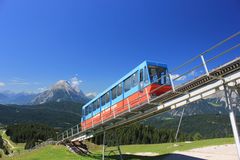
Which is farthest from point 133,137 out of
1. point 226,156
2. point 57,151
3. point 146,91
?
point 146,91

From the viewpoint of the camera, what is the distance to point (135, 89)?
27.3 metres

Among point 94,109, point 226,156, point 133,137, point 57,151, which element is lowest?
point 226,156

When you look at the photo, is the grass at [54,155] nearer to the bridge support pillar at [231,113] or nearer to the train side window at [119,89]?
the train side window at [119,89]

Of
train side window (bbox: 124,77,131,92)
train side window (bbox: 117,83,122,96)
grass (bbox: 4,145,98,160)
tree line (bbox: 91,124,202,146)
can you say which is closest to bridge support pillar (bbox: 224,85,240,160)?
train side window (bbox: 124,77,131,92)

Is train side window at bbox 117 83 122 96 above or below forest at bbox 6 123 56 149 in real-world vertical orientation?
below

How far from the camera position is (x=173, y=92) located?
20656mm

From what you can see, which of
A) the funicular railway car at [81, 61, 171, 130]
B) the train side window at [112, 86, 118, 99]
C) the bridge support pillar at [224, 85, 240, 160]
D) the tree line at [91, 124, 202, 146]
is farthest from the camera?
the tree line at [91, 124, 202, 146]

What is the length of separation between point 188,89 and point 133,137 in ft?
408

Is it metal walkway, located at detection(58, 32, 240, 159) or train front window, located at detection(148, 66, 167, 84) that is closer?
metal walkway, located at detection(58, 32, 240, 159)

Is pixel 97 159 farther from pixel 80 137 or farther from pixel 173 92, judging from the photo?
pixel 173 92

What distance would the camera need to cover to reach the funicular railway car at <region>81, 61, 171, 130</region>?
25.5 m

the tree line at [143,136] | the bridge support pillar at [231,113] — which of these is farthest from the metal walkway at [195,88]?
the tree line at [143,136]

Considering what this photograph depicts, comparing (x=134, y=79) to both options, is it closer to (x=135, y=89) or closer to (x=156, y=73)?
(x=135, y=89)

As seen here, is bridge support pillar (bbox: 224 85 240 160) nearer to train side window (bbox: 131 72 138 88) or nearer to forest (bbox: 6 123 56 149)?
train side window (bbox: 131 72 138 88)
